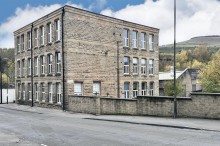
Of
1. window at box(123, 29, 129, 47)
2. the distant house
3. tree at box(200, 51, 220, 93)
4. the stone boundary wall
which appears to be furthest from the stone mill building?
the distant house

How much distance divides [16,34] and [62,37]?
47.9 ft

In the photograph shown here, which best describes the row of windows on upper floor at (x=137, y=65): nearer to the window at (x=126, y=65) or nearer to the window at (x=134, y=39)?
the window at (x=126, y=65)

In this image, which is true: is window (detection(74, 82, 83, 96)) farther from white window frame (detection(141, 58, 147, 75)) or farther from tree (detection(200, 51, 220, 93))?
tree (detection(200, 51, 220, 93))

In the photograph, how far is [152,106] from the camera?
22578mm

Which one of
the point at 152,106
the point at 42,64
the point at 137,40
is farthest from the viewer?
the point at 137,40

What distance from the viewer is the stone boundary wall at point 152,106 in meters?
19.6

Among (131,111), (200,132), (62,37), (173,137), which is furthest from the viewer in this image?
(62,37)

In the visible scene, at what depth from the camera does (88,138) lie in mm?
13523

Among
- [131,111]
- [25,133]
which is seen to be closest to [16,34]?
[131,111]

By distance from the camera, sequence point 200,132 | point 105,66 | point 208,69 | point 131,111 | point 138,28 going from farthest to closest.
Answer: point 208,69
point 138,28
point 105,66
point 131,111
point 200,132

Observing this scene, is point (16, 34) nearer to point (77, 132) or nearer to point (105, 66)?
point (105, 66)

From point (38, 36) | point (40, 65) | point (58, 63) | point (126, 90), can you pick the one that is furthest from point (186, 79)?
point (58, 63)

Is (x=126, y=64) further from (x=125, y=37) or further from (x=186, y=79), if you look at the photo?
(x=186, y=79)

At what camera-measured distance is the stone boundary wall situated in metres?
19.6
